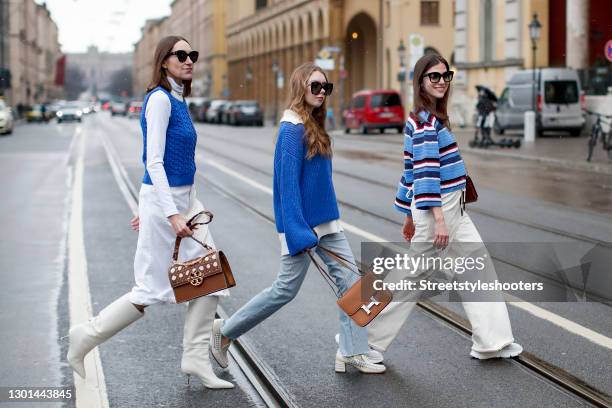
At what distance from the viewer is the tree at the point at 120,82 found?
183 m

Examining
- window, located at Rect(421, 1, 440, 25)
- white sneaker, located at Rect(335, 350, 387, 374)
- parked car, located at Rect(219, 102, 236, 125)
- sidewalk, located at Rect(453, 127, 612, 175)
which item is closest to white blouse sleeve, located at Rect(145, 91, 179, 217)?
white sneaker, located at Rect(335, 350, 387, 374)

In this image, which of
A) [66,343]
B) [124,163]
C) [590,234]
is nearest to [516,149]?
[124,163]

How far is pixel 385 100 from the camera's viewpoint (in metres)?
44.8

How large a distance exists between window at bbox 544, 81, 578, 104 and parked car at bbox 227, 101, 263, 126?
30179mm

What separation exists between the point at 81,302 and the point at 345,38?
6043cm

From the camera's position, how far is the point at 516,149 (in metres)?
29.2

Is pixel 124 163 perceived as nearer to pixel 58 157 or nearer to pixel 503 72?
pixel 58 157

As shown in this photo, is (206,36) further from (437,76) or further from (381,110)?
(437,76)

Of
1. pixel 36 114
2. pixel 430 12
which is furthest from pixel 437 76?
pixel 36 114

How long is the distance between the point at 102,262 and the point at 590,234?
5199mm

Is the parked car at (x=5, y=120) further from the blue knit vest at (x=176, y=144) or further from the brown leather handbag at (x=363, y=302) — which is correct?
the brown leather handbag at (x=363, y=302)

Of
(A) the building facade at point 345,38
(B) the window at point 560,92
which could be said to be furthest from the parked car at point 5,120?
(B) the window at point 560,92

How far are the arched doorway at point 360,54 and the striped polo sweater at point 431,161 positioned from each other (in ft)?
198

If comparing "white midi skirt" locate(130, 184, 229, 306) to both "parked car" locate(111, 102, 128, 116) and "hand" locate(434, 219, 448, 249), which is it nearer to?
"hand" locate(434, 219, 448, 249)
